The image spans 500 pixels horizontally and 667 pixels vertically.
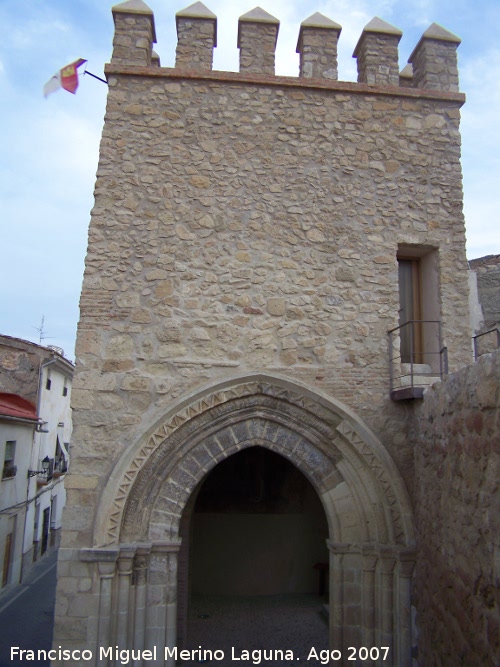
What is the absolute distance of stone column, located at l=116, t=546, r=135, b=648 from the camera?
15.5 feet

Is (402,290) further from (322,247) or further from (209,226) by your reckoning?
(209,226)

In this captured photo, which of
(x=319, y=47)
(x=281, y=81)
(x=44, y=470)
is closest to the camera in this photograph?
(x=281, y=81)

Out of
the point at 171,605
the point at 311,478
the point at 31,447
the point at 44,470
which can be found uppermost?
the point at 31,447

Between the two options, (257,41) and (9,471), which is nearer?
(257,41)

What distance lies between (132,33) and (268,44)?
148 cm

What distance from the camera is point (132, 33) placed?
5.93 metres

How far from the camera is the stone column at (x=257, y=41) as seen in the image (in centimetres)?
589

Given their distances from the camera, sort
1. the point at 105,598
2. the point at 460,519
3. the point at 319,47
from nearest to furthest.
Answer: the point at 460,519 < the point at 105,598 < the point at 319,47

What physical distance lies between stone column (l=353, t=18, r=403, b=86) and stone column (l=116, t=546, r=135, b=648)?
17.8ft

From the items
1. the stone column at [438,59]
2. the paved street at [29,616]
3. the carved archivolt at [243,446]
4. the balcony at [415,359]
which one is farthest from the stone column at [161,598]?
the stone column at [438,59]

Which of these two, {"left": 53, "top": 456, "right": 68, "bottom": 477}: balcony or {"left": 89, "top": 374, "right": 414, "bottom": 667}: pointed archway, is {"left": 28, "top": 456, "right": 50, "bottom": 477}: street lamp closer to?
{"left": 53, "top": 456, "right": 68, "bottom": 477}: balcony

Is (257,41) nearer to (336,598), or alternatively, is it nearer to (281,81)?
(281,81)

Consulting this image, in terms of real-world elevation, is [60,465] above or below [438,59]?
below

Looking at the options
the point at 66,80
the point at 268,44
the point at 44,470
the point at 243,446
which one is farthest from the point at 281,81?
the point at 44,470
